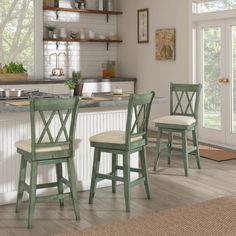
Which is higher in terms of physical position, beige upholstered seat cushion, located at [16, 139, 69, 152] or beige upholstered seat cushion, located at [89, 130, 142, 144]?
beige upholstered seat cushion, located at [89, 130, 142, 144]

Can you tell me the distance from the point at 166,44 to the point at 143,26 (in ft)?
2.51

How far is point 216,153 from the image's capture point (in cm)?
663

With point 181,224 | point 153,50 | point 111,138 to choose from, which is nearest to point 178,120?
point 111,138

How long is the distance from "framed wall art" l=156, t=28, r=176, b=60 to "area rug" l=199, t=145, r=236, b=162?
176 cm

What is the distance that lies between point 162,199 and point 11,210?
1.39m

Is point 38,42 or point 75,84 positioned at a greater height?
point 38,42

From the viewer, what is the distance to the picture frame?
8531 millimetres

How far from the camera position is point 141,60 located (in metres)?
8.77

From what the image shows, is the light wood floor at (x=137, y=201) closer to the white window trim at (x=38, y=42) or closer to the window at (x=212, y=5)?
the window at (x=212, y=5)

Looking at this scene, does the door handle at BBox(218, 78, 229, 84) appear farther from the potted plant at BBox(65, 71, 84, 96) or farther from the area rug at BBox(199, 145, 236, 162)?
the potted plant at BBox(65, 71, 84, 96)

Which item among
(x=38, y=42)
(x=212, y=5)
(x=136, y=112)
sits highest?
(x=212, y=5)

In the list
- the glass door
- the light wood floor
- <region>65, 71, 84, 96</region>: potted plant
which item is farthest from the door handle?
<region>65, 71, 84, 96</region>: potted plant

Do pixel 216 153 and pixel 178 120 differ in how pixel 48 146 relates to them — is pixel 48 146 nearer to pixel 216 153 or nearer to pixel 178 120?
pixel 178 120

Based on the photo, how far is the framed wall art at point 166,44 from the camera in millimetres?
7949
